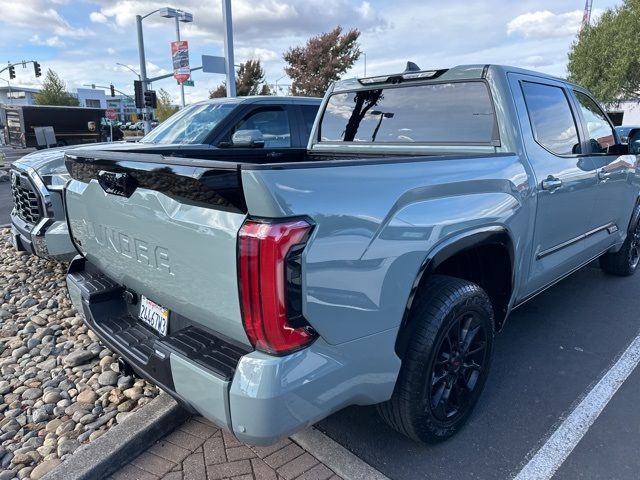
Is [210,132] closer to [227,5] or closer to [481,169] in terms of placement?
[481,169]

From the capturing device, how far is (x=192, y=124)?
6.02 metres

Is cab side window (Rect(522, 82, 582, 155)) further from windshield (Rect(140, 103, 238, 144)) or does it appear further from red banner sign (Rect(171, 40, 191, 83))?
red banner sign (Rect(171, 40, 191, 83))

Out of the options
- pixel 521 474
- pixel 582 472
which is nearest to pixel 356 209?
pixel 521 474

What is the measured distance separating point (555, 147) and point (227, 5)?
12586 millimetres

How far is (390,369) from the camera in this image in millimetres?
2049

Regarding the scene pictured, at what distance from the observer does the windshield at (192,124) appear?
5.72 m

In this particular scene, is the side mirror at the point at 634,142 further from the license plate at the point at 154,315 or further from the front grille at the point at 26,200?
the front grille at the point at 26,200

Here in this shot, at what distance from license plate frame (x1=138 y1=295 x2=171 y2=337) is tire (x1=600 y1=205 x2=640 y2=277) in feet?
15.8

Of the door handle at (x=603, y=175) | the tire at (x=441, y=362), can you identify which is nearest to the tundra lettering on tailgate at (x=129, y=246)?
the tire at (x=441, y=362)

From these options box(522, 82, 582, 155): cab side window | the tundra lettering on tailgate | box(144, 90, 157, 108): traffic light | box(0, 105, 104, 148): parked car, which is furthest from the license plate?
box(0, 105, 104, 148): parked car

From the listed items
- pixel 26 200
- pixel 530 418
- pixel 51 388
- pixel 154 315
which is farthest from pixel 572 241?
pixel 26 200

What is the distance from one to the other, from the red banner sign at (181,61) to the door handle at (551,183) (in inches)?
890

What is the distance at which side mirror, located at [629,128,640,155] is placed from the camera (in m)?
4.39

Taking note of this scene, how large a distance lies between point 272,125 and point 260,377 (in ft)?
16.1
